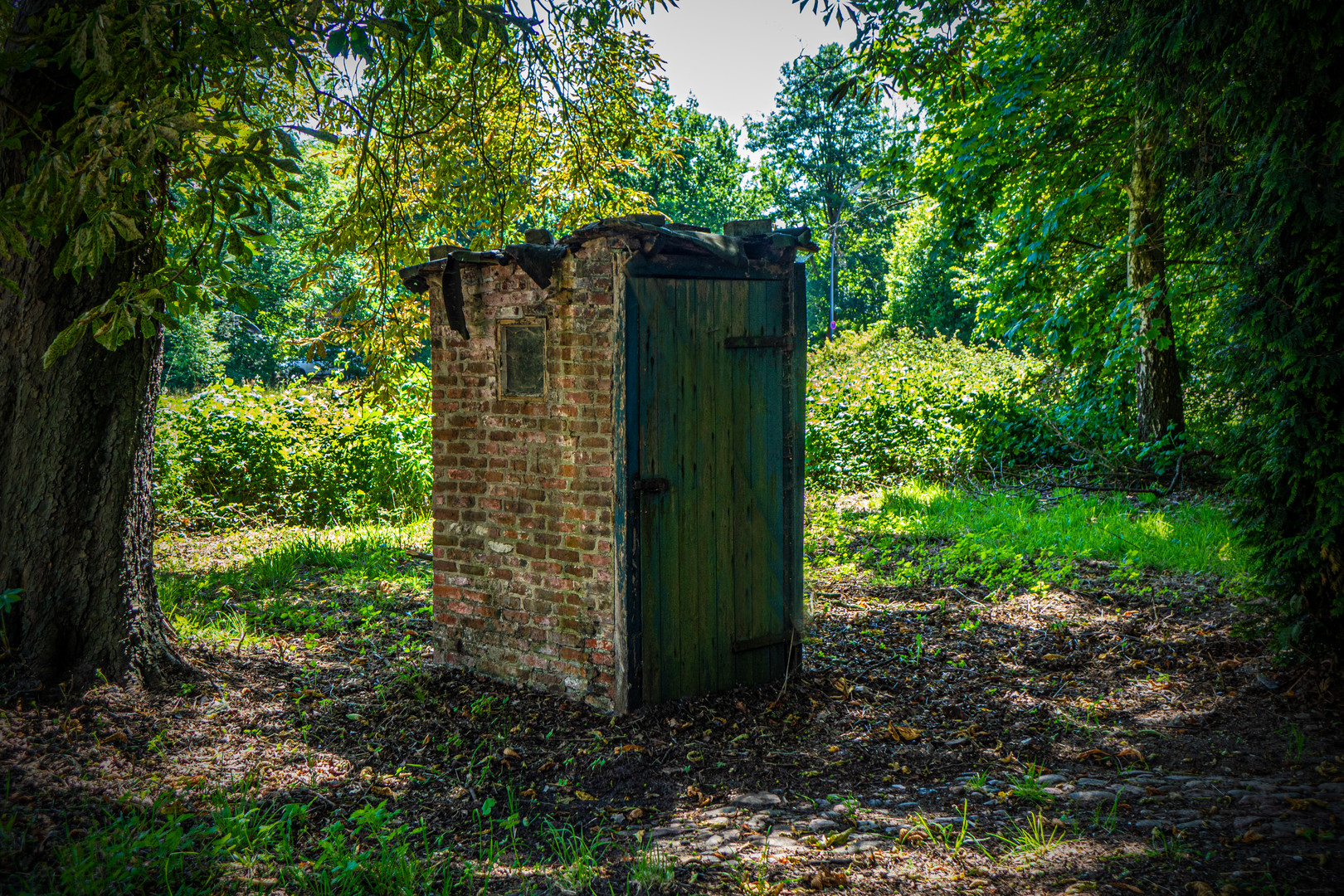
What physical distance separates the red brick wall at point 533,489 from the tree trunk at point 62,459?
176 cm

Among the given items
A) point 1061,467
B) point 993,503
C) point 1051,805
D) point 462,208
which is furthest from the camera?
point 1061,467

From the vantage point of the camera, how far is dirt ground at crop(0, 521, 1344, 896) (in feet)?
10.2

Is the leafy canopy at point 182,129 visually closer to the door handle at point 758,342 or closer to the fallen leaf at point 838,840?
the door handle at point 758,342

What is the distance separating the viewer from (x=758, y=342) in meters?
5.21

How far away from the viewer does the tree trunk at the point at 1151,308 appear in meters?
9.80

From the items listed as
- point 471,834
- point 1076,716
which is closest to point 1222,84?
point 1076,716

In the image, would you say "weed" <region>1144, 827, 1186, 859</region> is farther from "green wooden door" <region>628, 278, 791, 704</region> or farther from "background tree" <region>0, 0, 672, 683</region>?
"background tree" <region>0, 0, 672, 683</region>

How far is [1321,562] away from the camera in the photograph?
4602mm

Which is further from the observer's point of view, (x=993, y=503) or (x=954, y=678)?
(x=993, y=503)

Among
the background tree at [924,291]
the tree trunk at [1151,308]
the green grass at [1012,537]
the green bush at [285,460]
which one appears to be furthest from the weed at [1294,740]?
the background tree at [924,291]

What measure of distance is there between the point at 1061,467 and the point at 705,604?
910cm

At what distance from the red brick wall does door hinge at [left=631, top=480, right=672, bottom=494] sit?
0.44ft

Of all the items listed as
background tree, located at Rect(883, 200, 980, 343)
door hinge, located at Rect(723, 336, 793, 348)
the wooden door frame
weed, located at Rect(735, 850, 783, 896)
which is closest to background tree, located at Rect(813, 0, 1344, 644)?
the wooden door frame

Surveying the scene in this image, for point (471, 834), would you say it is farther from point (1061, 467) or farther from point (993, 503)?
point (1061, 467)
